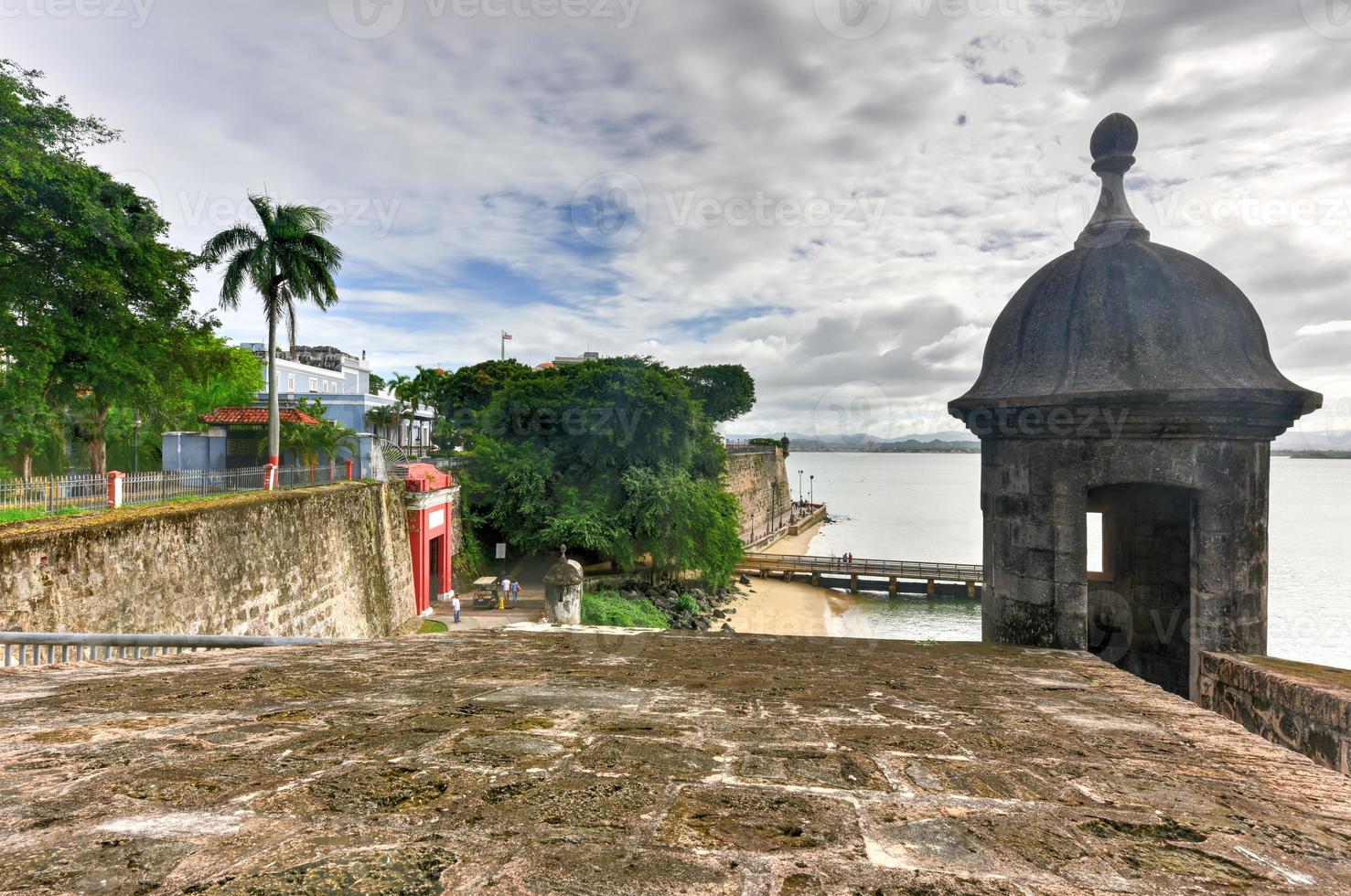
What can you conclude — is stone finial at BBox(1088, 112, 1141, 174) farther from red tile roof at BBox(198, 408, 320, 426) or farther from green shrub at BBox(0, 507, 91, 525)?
red tile roof at BBox(198, 408, 320, 426)

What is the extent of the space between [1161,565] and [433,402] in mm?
59530

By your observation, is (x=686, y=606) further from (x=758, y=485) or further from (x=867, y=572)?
(x=758, y=485)

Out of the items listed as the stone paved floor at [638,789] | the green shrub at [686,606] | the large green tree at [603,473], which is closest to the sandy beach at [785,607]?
the green shrub at [686,606]

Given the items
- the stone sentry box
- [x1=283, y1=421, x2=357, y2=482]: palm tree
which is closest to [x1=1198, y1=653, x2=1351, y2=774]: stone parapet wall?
the stone sentry box

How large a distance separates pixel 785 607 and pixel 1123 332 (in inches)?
1389

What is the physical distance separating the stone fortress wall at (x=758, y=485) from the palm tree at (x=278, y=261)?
30967 millimetres

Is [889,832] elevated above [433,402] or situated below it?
below

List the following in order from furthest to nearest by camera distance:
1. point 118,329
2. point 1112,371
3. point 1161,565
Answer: point 118,329 → point 1161,565 → point 1112,371

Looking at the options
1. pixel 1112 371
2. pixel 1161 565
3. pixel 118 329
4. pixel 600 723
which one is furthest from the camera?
pixel 118 329

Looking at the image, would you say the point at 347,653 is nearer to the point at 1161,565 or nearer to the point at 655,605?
the point at 1161,565

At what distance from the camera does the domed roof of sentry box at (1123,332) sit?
4.96 meters

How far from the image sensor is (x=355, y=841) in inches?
62.2

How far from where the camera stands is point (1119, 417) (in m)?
5.03

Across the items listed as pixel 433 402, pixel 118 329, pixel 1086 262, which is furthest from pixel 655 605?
pixel 433 402
